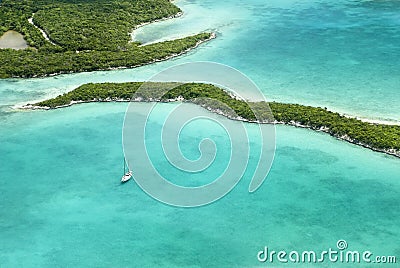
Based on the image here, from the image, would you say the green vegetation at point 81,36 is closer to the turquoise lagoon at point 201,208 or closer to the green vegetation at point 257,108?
Result: the turquoise lagoon at point 201,208

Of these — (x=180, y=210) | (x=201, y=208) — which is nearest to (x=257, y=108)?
(x=201, y=208)

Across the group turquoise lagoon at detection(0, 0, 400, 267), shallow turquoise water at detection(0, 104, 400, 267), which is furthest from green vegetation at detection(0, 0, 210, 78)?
shallow turquoise water at detection(0, 104, 400, 267)

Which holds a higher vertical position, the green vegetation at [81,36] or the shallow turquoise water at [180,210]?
the green vegetation at [81,36]

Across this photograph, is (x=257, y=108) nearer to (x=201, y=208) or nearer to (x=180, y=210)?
(x=201, y=208)

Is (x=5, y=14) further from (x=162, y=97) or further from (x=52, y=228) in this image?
(x=52, y=228)

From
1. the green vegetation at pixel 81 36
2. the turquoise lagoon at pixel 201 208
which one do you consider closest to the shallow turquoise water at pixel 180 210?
the turquoise lagoon at pixel 201 208

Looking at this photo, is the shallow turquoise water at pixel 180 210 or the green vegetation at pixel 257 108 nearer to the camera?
the shallow turquoise water at pixel 180 210
